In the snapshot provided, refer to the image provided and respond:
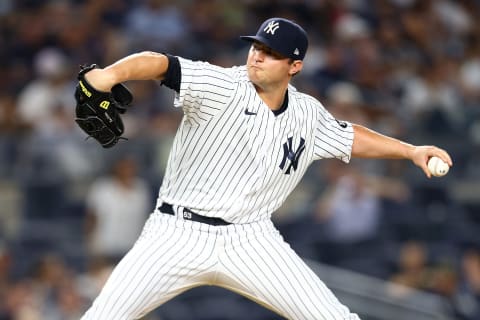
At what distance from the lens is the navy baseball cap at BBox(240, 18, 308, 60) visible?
183 inches

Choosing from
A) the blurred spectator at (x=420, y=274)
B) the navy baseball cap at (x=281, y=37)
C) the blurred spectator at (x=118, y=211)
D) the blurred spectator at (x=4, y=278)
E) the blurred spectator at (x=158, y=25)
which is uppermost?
the blurred spectator at (x=158, y=25)

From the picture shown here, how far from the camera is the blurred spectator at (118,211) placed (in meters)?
9.00

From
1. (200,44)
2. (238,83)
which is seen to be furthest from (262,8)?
(238,83)

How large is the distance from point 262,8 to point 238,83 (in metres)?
7.05

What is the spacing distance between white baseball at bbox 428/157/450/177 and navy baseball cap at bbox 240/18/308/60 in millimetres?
736

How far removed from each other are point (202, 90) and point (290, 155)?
0.55 m

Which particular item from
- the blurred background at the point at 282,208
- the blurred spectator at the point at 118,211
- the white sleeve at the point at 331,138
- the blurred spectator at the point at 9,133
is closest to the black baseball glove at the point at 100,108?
the white sleeve at the point at 331,138

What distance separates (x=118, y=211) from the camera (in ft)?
29.6

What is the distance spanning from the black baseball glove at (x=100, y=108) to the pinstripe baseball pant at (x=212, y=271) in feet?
1.71

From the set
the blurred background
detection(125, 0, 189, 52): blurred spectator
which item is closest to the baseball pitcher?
the blurred background

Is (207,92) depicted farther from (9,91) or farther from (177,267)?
(9,91)

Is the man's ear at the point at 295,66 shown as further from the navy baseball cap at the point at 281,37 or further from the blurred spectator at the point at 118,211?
the blurred spectator at the point at 118,211

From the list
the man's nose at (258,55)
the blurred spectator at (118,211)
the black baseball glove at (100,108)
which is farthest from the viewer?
the blurred spectator at (118,211)

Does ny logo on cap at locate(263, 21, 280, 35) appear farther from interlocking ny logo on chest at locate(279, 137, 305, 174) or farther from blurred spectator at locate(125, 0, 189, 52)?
blurred spectator at locate(125, 0, 189, 52)
